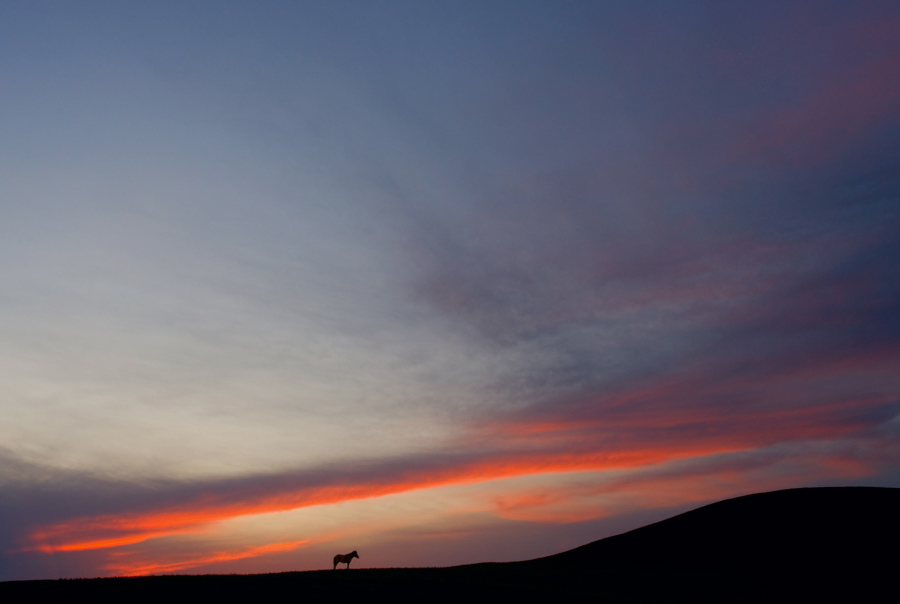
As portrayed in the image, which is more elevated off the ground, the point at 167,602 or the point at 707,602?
the point at 167,602

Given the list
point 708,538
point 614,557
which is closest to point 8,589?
point 614,557

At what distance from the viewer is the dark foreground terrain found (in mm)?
34125

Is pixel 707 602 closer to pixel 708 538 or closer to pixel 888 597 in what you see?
pixel 888 597

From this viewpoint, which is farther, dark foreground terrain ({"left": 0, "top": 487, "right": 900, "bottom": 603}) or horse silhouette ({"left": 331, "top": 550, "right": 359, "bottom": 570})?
horse silhouette ({"left": 331, "top": 550, "right": 359, "bottom": 570})

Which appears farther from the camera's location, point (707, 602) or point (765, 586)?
point (765, 586)

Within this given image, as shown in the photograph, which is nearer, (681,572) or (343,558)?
(343,558)

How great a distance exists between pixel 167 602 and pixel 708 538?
60.2m

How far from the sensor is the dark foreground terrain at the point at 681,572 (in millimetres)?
34125

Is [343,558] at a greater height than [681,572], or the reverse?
[343,558]

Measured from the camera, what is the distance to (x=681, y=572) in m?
53.0

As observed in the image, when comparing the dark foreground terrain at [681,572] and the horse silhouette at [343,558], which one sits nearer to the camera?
the dark foreground terrain at [681,572]

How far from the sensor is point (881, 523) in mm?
67250

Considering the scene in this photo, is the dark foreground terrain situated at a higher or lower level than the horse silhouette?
lower

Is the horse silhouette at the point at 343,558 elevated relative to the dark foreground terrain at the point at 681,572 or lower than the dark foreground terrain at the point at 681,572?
elevated
